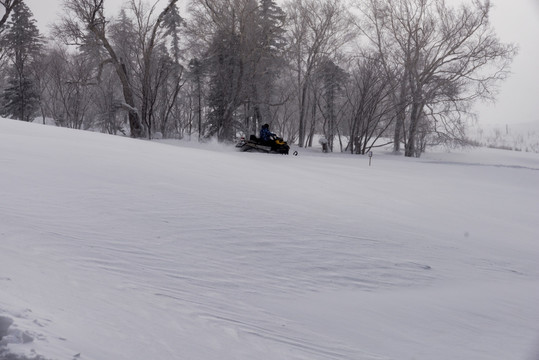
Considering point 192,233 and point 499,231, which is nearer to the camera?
point 192,233

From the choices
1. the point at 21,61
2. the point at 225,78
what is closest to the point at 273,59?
the point at 225,78

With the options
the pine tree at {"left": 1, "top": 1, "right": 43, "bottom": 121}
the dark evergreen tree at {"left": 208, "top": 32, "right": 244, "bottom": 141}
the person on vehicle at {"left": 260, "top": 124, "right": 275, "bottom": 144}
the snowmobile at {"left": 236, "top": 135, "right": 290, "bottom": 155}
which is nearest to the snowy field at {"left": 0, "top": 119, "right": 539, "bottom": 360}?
the snowmobile at {"left": 236, "top": 135, "right": 290, "bottom": 155}

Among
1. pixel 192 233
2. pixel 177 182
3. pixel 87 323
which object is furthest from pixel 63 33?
pixel 87 323

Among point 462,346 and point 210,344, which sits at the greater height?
point 210,344

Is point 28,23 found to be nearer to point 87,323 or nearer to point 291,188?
point 291,188

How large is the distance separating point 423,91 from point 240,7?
1404cm

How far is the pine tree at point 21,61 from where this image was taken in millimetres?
35062

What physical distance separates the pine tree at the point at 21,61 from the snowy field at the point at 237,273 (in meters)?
34.3

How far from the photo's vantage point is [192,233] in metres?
4.35

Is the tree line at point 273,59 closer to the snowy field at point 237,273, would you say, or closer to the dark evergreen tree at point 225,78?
the dark evergreen tree at point 225,78

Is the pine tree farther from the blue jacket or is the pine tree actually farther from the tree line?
the blue jacket

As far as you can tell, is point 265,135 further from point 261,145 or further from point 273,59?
point 273,59

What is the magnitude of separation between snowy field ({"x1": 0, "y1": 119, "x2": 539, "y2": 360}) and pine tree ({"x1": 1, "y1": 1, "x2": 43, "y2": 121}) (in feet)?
112

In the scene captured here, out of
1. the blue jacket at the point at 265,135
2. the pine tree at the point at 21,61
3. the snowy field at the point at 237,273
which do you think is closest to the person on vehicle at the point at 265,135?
the blue jacket at the point at 265,135
